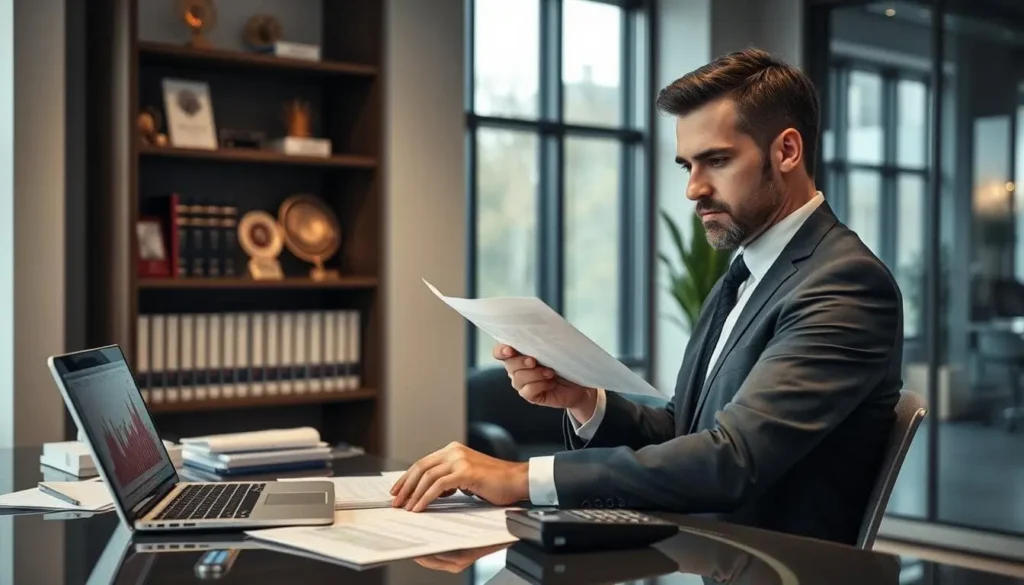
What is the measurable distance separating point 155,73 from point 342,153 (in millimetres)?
810

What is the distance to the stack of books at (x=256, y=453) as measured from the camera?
212cm

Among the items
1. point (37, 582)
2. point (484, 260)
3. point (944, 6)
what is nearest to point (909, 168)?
point (944, 6)

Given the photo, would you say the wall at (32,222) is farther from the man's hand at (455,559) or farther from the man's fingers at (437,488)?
the man's hand at (455,559)

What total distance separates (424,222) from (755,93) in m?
2.76

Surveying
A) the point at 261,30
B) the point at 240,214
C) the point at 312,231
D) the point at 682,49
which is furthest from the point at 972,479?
the point at 261,30

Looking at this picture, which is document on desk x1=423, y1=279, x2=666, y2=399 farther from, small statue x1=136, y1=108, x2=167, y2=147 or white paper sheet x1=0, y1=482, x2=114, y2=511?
small statue x1=136, y1=108, x2=167, y2=147

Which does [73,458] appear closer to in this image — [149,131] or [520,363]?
[520,363]

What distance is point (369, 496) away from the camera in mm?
1703

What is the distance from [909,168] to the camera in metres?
5.59

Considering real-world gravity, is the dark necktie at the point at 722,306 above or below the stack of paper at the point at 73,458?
above

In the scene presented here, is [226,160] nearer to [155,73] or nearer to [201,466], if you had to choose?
[155,73]

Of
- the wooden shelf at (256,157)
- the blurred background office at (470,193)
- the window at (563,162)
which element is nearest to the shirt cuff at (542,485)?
the blurred background office at (470,193)

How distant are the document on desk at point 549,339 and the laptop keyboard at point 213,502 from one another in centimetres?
39

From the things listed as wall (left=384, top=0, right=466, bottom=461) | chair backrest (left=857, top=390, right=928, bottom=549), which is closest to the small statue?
wall (left=384, top=0, right=466, bottom=461)
